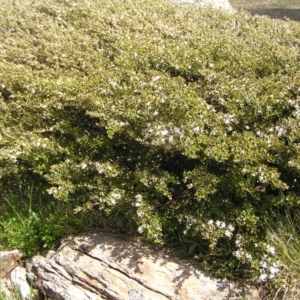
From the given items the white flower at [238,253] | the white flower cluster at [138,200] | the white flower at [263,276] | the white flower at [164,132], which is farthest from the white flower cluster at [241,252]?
the white flower at [164,132]

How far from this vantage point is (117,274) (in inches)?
124

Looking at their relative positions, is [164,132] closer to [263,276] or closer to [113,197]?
[113,197]

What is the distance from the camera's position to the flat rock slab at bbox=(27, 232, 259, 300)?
2967 millimetres

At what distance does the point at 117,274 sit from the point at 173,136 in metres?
1.14

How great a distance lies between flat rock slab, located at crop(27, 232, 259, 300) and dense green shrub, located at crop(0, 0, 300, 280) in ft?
0.52

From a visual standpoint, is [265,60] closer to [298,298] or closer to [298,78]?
[298,78]

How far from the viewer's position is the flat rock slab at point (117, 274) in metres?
2.97

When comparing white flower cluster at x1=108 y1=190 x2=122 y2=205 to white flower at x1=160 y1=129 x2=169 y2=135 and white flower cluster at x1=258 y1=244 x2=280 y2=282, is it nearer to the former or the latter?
white flower at x1=160 y1=129 x2=169 y2=135

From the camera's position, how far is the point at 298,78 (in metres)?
3.19

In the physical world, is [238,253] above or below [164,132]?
below

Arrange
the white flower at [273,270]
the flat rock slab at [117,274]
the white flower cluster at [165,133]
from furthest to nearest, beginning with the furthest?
the flat rock slab at [117,274]
the white flower cluster at [165,133]
the white flower at [273,270]

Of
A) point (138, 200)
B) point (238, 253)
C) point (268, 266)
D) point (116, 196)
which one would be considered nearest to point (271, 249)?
point (268, 266)

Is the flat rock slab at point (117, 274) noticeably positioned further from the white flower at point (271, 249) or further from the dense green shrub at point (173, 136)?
the white flower at point (271, 249)

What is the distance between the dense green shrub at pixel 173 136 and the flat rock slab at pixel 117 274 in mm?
157
